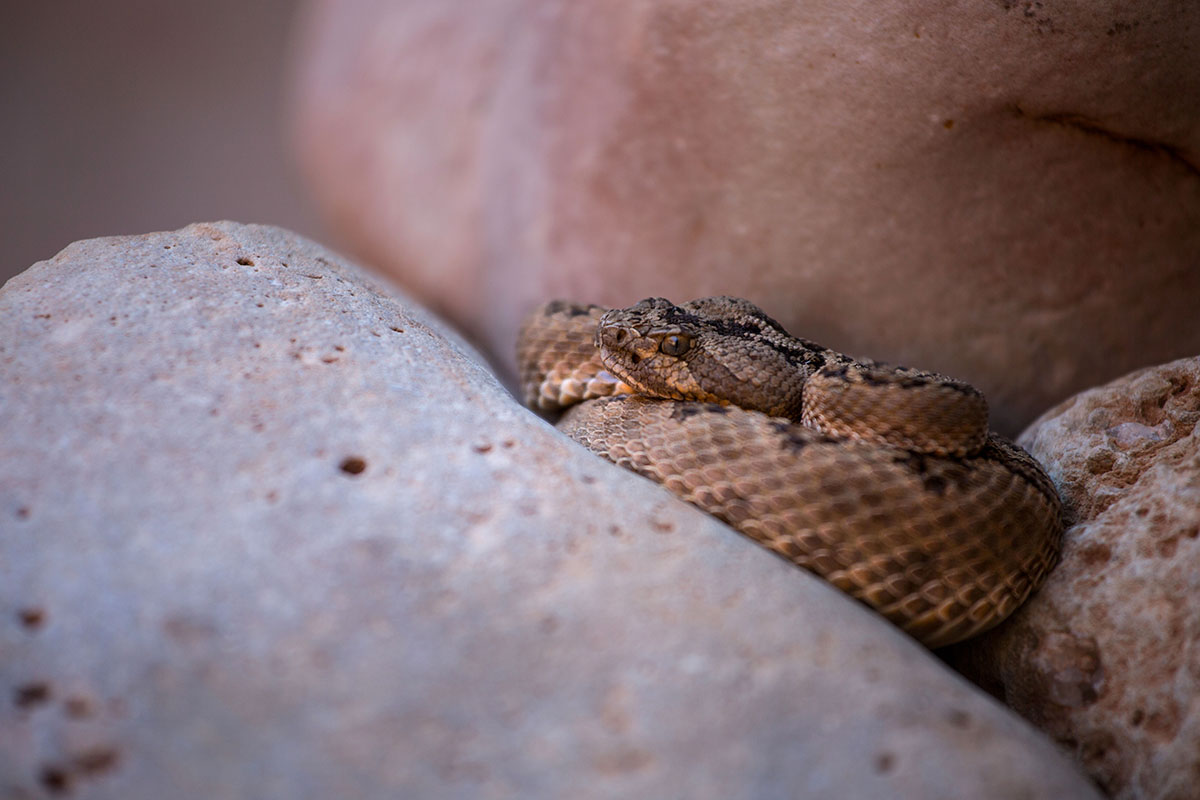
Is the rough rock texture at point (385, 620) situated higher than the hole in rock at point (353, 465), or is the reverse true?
the hole in rock at point (353, 465)

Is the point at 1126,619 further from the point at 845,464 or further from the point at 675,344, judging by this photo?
the point at 675,344

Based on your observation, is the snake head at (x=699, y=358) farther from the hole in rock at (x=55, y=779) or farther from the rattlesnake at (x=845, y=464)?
the hole in rock at (x=55, y=779)

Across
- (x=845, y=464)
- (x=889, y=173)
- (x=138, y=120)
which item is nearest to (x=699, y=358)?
(x=845, y=464)

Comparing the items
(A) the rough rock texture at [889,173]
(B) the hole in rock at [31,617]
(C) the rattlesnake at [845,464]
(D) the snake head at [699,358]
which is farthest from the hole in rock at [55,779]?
(A) the rough rock texture at [889,173]

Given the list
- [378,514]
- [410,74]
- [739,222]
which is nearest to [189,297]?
[378,514]

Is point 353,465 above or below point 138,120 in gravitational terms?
above

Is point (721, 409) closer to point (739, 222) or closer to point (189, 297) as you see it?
point (739, 222)

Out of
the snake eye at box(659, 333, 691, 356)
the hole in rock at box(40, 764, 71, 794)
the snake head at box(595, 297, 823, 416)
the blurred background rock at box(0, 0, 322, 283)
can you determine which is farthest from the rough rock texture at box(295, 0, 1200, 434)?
the blurred background rock at box(0, 0, 322, 283)

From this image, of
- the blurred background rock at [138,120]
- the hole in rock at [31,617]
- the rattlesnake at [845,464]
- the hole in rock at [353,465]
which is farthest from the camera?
the blurred background rock at [138,120]
